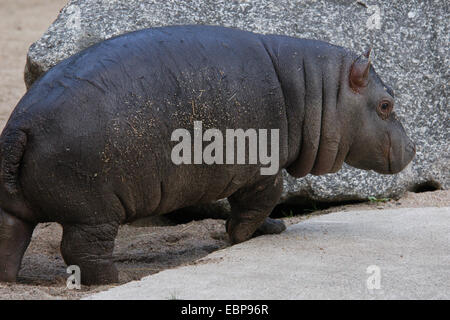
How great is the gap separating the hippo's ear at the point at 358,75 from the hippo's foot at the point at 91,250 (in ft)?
5.89

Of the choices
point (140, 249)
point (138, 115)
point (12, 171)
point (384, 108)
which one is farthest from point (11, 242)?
point (384, 108)

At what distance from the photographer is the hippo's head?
4949 millimetres

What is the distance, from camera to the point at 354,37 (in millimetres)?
6320

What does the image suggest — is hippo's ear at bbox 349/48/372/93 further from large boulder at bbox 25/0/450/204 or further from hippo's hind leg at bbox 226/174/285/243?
large boulder at bbox 25/0/450/204

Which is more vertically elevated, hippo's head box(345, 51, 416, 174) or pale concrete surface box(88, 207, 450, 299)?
hippo's head box(345, 51, 416, 174)

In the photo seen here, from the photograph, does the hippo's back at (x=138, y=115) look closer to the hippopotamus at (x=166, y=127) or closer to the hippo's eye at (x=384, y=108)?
the hippopotamus at (x=166, y=127)

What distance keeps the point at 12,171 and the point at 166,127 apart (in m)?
0.85

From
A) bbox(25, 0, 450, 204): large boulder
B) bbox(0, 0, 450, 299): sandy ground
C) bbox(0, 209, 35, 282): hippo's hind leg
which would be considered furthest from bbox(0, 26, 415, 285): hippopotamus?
bbox(25, 0, 450, 204): large boulder

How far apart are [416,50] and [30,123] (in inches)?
144

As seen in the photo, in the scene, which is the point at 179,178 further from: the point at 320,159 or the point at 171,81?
the point at 320,159

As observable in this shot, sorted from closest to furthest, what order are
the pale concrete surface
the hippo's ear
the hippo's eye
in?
the pale concrete surface < the hippo's ear < the hippo's eye

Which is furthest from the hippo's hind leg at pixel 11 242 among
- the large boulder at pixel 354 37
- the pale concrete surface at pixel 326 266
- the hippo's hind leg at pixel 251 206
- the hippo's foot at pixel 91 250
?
the large boulder at pixel 354 37

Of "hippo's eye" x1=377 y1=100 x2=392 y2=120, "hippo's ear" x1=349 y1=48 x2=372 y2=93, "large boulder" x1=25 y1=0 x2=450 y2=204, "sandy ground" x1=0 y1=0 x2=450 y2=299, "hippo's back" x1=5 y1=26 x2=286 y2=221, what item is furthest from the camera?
"large boulder" x1=25 y1=0 x2=450 y2=204

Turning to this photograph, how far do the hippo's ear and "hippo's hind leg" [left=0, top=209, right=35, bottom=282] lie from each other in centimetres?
217
